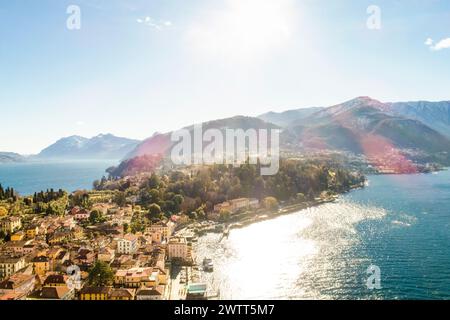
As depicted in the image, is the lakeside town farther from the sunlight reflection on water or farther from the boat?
the sunlight reflection on water

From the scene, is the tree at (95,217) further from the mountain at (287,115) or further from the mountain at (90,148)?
the mountain at (90,148)

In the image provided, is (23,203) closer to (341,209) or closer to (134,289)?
(134,289)

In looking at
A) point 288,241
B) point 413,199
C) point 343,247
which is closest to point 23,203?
point 288,241

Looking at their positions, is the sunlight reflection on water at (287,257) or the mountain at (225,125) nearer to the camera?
the sunlight reflection on water at (287,257)

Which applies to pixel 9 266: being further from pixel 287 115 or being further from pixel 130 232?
pixel 287 115

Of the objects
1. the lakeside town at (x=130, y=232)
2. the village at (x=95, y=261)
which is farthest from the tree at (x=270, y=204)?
the village at (x=95, y=261)

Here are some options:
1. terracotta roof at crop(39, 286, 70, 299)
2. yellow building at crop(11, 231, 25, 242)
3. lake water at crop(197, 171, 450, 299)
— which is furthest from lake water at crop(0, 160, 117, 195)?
terracotta roof at crop(39, 286, 70, 299)
